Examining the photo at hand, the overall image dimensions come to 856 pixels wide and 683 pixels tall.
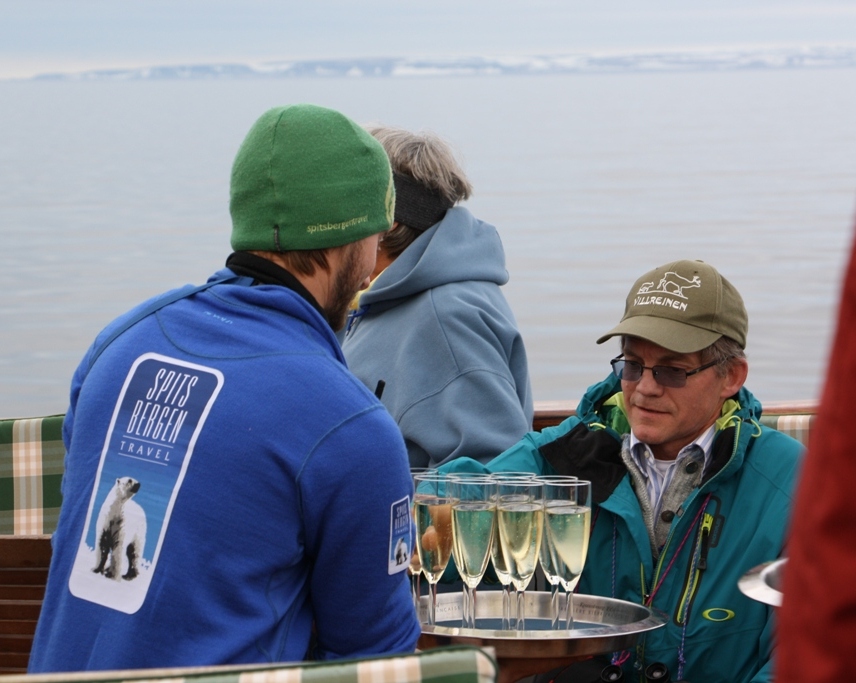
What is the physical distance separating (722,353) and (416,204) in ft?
3.49

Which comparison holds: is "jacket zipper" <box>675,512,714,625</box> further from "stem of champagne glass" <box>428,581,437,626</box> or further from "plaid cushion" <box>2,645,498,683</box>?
"plaid cushion" <box>2,645,498,683</box>

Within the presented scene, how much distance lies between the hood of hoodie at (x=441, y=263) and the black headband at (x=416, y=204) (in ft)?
0.09

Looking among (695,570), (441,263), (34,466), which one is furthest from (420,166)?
(695,570)

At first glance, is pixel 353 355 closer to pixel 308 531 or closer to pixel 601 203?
pixel 308 531

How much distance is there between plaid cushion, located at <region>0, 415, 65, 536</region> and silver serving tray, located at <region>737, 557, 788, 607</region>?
7.99 ft

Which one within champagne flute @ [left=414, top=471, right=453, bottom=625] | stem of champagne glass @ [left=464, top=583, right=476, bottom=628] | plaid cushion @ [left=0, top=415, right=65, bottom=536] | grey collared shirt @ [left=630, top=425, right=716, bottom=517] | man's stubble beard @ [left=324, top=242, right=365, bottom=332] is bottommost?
plaid cushion @ [left=0, top=415, right=65, bottom=536]

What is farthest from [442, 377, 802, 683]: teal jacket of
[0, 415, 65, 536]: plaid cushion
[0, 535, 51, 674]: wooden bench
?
[0, 415, 65, 536]: plaid cushion

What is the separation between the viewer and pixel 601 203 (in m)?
23.5

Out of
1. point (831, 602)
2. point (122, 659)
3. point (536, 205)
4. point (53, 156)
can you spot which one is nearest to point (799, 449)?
point (122, 659)

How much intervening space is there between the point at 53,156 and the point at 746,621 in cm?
3726

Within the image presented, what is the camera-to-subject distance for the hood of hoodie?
11.6ft

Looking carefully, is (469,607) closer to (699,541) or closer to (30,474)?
(699,541)

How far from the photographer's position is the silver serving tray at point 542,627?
2191mm

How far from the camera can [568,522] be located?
2252 mm
